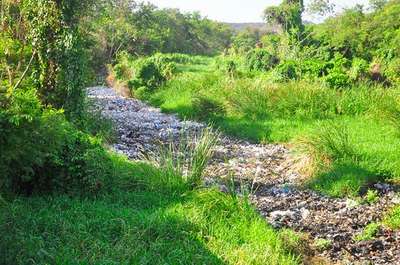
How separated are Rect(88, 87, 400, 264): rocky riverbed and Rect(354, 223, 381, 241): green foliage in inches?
2.6

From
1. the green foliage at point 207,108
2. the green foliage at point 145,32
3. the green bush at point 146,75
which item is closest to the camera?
the green foliage at point 207,108

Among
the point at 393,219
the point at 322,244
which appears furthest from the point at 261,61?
the point at 322,244

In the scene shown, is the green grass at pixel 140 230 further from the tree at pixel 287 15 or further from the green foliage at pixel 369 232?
the tree at pixel 287 15

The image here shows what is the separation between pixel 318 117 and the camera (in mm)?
12680

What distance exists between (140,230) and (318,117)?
8055 mm

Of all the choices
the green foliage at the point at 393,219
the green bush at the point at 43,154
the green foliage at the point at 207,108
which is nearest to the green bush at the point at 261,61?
the green foliage at the point at 207,108

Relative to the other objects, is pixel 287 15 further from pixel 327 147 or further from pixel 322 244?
pixel 322 244

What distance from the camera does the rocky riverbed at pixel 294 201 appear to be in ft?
20.5

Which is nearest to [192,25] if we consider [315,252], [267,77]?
[267,77]

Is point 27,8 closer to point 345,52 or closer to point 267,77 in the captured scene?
point 267,77

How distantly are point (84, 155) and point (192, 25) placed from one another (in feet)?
153

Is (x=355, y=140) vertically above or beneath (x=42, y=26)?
beneath

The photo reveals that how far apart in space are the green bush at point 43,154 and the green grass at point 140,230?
262mm

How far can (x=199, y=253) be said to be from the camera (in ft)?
17.7
